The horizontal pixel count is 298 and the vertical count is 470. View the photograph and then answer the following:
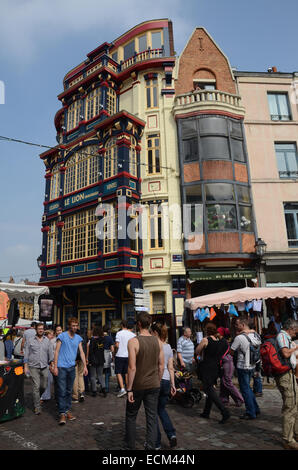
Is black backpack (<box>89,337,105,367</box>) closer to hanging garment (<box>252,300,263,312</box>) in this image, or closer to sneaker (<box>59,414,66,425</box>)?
sneaker (<box>59,414,66,425</box>)

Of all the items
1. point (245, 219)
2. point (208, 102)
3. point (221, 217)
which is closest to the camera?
point (221, 217)

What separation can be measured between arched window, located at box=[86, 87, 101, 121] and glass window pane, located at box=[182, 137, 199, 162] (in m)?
5.74

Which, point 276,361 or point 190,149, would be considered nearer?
point 276,361

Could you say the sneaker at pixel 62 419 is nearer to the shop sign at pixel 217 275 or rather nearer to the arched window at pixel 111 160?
the shop sign at pixel 217 275

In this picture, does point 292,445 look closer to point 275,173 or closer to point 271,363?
point 271,363

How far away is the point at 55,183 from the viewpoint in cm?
2025

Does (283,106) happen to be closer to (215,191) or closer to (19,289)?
(215,191)

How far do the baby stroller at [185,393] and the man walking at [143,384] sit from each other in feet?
10.3

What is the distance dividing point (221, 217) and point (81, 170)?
8.40 metres

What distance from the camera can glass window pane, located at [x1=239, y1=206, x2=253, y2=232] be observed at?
15.8 m

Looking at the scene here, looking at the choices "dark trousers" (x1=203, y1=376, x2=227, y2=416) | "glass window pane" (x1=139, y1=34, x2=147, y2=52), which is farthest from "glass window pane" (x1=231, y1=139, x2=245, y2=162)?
"dark trousers" (x1=203, y1=376, x2=227, y2=416)

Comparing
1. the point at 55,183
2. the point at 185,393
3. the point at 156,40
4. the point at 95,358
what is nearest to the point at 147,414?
the point at 185,393

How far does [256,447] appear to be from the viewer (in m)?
4.55
